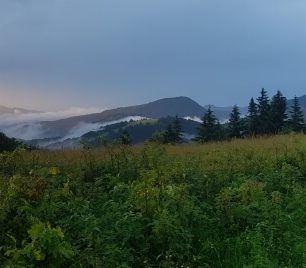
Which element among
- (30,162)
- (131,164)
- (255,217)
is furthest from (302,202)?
(30,162)

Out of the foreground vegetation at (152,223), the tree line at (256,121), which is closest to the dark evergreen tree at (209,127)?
the tree line at (256,121)

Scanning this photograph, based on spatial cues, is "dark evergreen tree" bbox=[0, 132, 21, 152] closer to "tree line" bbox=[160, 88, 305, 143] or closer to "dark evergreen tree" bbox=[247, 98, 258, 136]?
"tree line" bbox=[160, 88, 305, 143]

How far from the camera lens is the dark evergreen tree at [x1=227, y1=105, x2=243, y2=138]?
1928 inches

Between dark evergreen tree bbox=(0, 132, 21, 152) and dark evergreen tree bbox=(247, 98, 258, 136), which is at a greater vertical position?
dark evergreen tree bbox=(247, 98, 258, 136)

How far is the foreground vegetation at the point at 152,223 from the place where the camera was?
5492 mm

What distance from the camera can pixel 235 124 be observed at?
49344 mm

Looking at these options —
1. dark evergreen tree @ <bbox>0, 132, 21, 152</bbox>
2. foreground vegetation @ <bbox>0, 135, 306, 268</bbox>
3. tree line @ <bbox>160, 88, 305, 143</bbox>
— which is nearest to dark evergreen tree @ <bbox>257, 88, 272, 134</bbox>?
tree line @ <bbox>160, 88, 305, 143</bbox>

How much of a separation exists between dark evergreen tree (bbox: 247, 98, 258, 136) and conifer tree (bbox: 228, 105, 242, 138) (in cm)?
114

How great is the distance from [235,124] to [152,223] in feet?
144

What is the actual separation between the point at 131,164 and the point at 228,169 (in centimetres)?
203

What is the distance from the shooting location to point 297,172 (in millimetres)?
10273

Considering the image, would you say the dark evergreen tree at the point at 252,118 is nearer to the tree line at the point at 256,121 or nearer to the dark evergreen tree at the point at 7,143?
the tree line at the point at 256,121

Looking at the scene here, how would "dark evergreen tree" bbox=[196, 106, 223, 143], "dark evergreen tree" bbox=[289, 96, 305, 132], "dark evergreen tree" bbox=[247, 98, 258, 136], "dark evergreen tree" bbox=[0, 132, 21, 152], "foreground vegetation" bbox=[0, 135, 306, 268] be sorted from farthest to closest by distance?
"dark evergreen tree" bbox=[247, 98, 258, 136] → "dark evergreen tree" bbox=[289, 96, 305, 132] → "dark evergreen tree" bbox=[196, 106, 223, 143] → "dark evergreen tree" bbox=[0, 132, 21, 152] → "foreground vegetation" bbox=[0, 135, 306, 268]

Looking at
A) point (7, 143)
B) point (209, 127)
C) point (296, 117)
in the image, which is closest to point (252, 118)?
point (296, 117)
